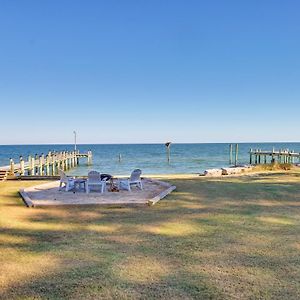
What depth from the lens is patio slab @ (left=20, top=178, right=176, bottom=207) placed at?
31.6 feet

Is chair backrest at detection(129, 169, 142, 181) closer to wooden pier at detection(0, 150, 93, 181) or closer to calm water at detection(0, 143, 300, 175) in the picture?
wooden pier at detection(0, 150, 93, 181)

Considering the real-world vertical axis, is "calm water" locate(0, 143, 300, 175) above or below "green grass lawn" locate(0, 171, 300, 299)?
below

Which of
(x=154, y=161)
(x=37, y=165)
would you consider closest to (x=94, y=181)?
(x=37, y=165)

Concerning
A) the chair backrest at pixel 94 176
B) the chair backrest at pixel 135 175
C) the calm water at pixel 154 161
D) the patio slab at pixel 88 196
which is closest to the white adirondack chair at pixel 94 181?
the chair backrest at pixel 94 176

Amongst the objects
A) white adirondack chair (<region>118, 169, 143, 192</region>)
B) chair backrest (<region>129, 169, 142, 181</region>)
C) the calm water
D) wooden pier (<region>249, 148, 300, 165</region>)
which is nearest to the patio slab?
white adirondack chair (<region>118, 169, 143, 192</region>)

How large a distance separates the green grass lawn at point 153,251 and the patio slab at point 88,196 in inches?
16.5

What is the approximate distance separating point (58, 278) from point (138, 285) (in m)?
0.98

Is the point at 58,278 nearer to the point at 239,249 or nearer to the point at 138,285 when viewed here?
the point at 138,285

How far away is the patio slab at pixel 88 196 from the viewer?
9.63m

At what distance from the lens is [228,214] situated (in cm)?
837

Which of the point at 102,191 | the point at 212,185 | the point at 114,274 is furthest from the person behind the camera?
the point at 212,185

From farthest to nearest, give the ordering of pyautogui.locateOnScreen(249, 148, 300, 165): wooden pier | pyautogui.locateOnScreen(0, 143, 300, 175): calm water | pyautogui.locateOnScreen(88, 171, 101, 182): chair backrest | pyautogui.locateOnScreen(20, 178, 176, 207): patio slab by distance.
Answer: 1. pyautogui.locateOnScreen(249, 148, 300, 165): wooden pier
2. pyautogui.locateOnScreen(0, 143, 300, 175): calm water
3. pyautogui.locateOnScreen(88, 171, 101, 182): chair backrest
4. pyautogui.locateOnScreen(20, 178, 176, 207): patio slab

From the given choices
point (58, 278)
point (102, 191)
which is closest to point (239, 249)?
point (58, 278)

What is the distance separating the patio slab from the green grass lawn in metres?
0.42
